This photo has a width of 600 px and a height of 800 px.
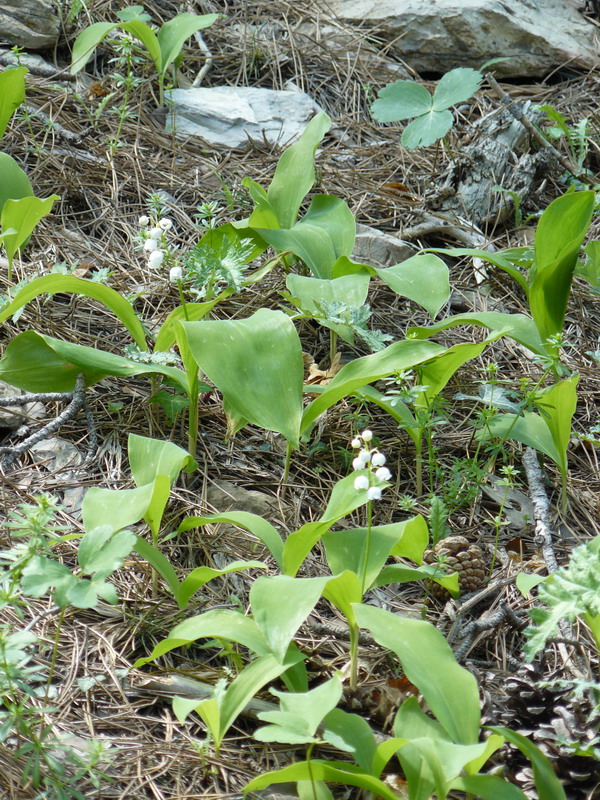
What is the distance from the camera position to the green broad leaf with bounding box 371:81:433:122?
10.1 ft

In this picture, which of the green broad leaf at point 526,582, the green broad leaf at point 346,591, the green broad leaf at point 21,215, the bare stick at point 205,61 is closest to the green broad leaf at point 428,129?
the bare stick at point 205,61

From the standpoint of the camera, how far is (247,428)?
2.23 meters

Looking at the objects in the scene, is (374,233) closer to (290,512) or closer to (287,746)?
(290,512)

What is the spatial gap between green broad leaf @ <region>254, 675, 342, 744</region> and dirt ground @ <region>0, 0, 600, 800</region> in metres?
0.27

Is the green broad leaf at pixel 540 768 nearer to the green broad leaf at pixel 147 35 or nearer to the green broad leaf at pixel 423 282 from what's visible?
the green broad leaf at pixel 423 282

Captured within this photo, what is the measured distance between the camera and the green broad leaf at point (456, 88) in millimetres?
2992

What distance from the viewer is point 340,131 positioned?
348cm

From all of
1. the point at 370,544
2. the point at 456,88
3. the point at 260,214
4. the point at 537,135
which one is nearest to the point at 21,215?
the point at 260,214

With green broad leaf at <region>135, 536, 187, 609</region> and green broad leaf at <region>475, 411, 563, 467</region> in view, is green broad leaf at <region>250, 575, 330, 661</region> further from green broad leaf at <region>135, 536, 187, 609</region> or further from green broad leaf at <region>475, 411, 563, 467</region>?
green broad leaf at <region>475, 411, 563, 467</region>

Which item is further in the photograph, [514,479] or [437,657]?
[514,479]

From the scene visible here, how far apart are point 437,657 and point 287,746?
32 centimetres

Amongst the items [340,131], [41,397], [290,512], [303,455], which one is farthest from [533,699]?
[340,131]

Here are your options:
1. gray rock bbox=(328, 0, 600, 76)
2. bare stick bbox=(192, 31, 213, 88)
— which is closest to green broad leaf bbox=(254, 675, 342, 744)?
bare stick bbox=(192, 31, 213, 88)

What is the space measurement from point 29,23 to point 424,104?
1674mm
